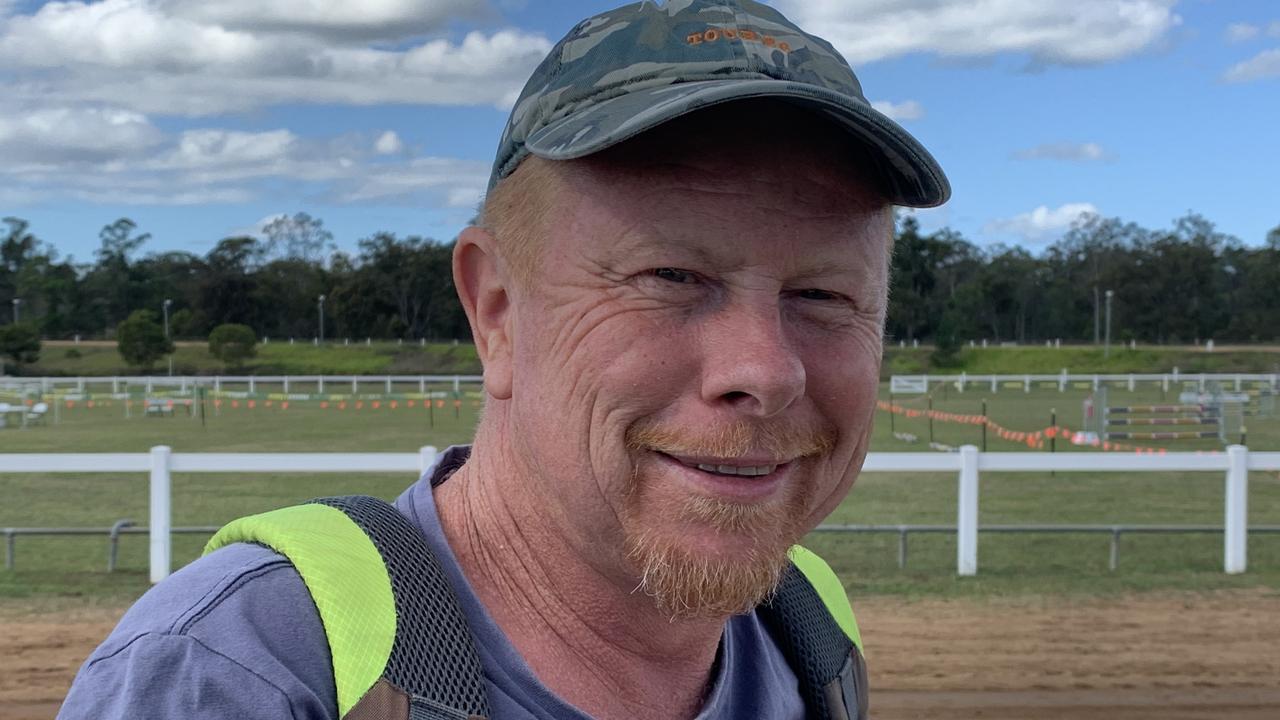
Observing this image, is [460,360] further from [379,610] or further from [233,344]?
[379,610]

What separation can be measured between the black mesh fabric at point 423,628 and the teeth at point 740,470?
0.30 m

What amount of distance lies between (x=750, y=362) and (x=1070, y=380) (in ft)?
192

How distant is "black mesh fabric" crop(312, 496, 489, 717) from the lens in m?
1.14

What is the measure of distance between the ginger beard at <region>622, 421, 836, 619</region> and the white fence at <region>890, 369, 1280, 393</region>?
4660 cm

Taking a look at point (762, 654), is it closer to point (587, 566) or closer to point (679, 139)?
point (587, 566)

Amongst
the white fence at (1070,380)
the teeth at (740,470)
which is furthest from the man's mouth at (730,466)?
the white fence at (1070,380)

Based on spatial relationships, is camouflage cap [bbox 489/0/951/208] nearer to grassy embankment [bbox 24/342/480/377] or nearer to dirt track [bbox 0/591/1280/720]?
dirt track [bbox 0/591/1280/720]

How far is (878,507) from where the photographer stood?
16859 millimetres

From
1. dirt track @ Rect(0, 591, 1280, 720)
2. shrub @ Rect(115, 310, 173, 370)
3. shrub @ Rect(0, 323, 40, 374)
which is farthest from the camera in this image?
shrub @ Rect(115, 310, 173, 370)

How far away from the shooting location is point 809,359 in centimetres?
127

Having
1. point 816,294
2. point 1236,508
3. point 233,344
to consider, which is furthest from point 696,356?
point 233,344

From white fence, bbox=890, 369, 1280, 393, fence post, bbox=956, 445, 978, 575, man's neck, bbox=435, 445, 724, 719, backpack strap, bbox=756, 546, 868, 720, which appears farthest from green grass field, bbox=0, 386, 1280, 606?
white fence, bbox=890, 369, 1280, 393

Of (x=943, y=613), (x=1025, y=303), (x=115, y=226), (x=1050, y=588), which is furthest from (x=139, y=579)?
(x=115, y=226)

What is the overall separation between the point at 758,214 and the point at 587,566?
46cm
